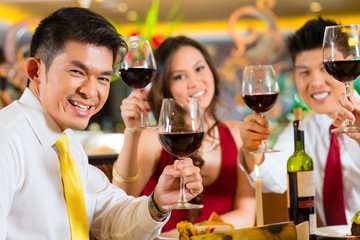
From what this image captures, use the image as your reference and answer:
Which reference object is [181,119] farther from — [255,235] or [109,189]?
[109,189]

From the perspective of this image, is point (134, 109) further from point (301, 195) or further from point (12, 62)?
point (12, 62)

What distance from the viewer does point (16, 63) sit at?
7199 mm

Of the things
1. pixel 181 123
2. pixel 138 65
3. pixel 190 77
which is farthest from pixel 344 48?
pixel 190 77

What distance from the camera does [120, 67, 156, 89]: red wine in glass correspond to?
178cm

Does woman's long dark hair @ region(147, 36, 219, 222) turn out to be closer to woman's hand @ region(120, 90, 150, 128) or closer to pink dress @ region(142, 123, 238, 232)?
pink dress @ region(142, 123, 238, 232)

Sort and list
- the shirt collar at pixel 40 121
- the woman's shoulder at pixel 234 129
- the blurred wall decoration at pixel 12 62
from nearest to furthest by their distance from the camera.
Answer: the shirt collar at pixel 40 121, the woman's shoulder at pixel 234 129, the blurred wall decoration at pixel 12 62

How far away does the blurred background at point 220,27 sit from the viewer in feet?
23.1

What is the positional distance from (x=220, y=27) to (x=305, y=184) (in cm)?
724

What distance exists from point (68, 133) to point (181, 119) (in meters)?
0.55

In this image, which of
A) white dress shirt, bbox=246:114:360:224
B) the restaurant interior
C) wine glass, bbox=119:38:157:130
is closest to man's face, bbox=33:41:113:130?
wine glass, bbox=119:38:157:130

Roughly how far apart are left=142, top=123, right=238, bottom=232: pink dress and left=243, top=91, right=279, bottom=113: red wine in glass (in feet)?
2.46

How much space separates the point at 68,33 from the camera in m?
1.36

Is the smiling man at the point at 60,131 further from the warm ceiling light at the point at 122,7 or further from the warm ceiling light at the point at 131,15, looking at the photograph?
the warm ceiling light at the point at 131,15

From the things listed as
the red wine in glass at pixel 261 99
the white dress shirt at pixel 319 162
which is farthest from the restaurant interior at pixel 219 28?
the red wine in glass at pixel 261 99
